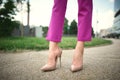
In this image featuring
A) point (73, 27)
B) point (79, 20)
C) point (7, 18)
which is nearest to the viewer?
point (79, 20)

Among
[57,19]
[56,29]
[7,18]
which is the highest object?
[7,18]

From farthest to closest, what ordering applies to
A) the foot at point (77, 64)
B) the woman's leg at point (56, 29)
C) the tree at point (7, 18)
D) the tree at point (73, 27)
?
1. the tree at point (73, 27)
2. the tree at point (7, 18)
3. the woman's leg at point (56, 29)
4. the foot at point (77, 64)

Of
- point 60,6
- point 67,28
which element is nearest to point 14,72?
point 60,6

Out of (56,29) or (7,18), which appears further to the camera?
(7,18)

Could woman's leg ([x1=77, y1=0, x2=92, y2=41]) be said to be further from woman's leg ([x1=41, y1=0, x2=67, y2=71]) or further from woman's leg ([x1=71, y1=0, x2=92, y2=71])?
woman's leg ([x1=41, y1=0, x2=67, y2=71])

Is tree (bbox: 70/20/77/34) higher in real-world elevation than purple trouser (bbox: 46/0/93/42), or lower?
higher

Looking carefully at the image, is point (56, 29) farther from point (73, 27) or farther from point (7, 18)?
point (73, 27)

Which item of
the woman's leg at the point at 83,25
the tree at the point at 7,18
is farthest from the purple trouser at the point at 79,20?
the tree at the point at 7,18

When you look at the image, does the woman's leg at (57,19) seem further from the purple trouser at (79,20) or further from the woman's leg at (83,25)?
the woman's leg at (83,25)

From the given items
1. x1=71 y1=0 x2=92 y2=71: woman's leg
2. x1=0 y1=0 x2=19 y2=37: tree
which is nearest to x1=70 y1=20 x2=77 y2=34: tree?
x1=0 y1=0 x2=19 y2=37: tree

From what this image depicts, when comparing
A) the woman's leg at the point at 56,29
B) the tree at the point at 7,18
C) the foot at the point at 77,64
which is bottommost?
the foot at the point at 77,64

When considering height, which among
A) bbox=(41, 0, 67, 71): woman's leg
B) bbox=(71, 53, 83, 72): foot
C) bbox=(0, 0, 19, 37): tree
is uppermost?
bbox=(0, 0, 19, 37): tree

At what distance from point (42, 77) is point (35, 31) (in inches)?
1101

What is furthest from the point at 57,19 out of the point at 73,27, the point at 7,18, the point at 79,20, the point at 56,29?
the point at 73,27
